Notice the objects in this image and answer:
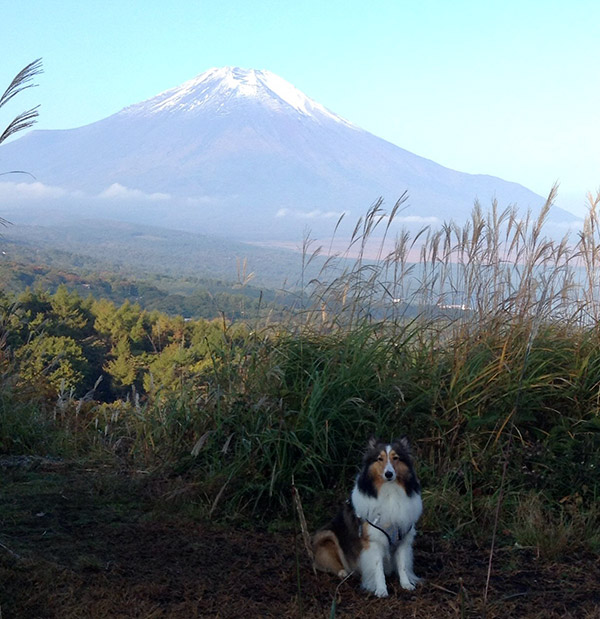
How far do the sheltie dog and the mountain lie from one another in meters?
159

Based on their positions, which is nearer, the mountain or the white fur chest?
the white fur chest

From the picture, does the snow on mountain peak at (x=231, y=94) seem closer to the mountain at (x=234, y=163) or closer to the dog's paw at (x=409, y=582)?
the mountain at (x=234, y=163)

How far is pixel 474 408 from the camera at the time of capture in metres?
5.17

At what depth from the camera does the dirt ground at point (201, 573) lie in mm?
3562

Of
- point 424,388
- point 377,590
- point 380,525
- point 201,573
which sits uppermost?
point 424,388

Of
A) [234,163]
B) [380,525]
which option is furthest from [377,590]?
[234,163]

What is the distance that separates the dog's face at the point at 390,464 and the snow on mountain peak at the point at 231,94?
573 ft

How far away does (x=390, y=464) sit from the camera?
390 centimetres

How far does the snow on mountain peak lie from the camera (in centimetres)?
17712

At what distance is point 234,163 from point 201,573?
181519mm

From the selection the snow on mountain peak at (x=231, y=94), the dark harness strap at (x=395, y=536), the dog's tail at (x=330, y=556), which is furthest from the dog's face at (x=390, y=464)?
the snow on mountain peak at (x=231, y=94)

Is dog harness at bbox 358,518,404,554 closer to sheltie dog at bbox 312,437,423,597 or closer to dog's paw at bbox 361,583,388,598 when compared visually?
sheltie dog at bbox 312,437,423,597

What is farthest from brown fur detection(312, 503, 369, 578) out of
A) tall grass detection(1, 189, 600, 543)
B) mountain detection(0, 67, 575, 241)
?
mountain detection(0, 67, 575, 241)

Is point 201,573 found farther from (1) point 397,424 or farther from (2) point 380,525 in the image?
(1) point 397,424
